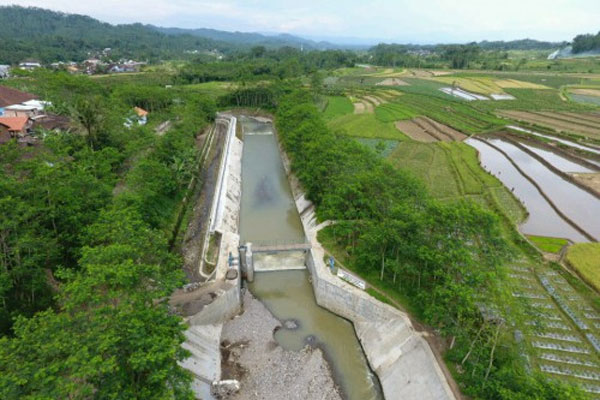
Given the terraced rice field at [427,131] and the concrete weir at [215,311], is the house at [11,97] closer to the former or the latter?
the concrete weir at [215,311]

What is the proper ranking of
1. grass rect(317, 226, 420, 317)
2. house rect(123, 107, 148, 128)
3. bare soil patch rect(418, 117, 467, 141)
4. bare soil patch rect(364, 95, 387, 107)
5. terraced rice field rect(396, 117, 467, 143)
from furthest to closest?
bare soil patch rect(364, 95, 387, 107)
bare soil patch rect(418, 117, 467, 141)
terraced rice field rect(396, 117, 467, 143)
house rect(123, 107, 148, 128)
grass rect(317, 226, 420, 317)

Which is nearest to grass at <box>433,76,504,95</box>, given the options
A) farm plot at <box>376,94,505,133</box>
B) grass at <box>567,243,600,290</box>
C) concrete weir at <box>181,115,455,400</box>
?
farm plot at <box>376,94,505,133</box>

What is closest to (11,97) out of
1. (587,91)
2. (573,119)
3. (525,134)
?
(525,134)

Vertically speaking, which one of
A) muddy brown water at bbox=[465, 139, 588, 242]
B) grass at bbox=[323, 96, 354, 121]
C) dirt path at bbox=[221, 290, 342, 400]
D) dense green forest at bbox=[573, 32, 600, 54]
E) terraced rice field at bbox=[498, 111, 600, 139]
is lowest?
dirt path at bbox=[221, 290, 342, 400]

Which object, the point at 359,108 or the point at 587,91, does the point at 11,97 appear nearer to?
the point at 359,108

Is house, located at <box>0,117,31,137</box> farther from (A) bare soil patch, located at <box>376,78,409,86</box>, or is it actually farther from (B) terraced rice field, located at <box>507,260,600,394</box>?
(A) bare soil patch, located at <box>376,78,409,86</box>

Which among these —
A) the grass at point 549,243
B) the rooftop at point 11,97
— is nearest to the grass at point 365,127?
the grass at point 549,243

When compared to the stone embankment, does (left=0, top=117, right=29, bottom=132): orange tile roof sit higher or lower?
higher

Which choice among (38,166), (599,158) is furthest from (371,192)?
(599,158)
